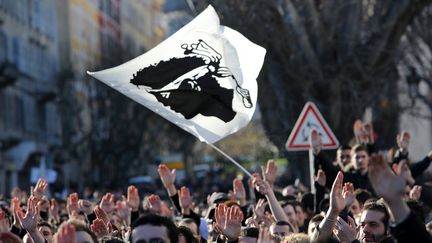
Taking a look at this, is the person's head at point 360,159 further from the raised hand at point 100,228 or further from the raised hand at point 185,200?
the raised hand at point 100,228

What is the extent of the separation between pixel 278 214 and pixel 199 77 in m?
2.33

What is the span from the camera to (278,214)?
9.77 m

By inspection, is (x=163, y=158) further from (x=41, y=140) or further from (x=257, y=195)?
(x=257, y=195)

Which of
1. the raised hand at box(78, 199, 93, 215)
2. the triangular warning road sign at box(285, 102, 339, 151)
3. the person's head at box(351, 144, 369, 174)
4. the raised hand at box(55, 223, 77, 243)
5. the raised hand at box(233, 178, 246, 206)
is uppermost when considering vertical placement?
the triangular warning road sign at box(285, 102, 339, 151)

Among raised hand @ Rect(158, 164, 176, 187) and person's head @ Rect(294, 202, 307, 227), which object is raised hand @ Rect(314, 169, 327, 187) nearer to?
person's head @ Rect(294, 202, 307, 227)

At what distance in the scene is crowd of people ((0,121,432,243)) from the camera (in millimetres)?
5840

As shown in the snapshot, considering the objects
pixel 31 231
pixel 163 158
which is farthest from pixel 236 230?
pixel 163 158

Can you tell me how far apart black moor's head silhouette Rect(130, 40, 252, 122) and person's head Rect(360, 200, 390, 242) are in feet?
11.5

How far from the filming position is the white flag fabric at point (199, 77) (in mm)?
11414

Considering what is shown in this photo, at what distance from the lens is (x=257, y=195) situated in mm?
11766

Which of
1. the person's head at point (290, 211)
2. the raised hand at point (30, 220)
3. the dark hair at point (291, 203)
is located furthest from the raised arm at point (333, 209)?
the dark hair at point (291, 203)

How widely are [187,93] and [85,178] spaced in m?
47.5

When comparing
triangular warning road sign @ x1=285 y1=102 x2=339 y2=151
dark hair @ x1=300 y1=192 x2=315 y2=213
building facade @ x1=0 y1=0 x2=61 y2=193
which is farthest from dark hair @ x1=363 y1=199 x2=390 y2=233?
building facade @ x1=0 y1=0 x2=61 y2=193

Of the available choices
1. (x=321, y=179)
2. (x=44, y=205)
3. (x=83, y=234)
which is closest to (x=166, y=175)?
(x=321, y=179)
